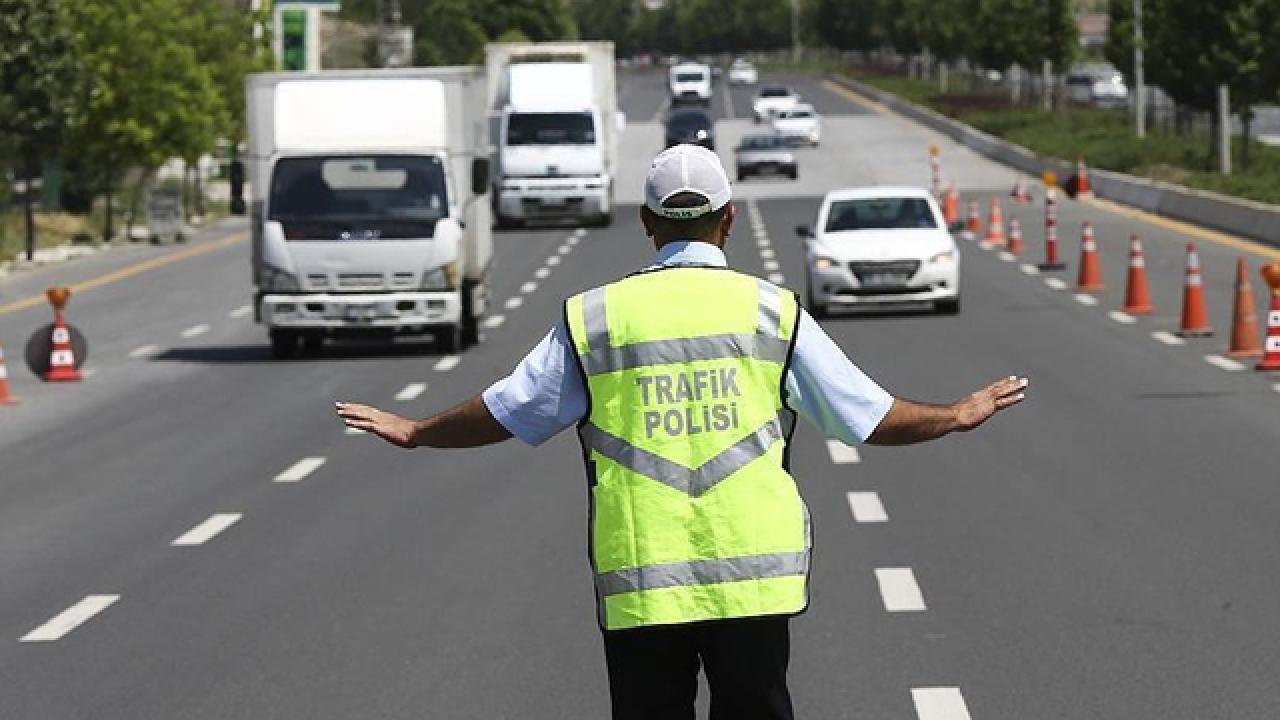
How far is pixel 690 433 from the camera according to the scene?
17.9 ft

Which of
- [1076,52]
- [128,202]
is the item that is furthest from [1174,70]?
[1076,52]

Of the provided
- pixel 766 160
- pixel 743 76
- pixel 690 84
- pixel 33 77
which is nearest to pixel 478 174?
pixel 33 77

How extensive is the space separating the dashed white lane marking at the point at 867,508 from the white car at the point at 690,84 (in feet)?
372

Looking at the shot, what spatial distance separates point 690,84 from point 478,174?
103 m

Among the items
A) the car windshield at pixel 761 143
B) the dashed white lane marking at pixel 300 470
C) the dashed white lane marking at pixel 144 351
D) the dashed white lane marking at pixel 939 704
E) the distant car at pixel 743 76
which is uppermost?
the dashed white lane marking at pixel 939 704

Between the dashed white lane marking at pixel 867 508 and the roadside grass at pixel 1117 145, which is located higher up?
the dashed white lane marking at pixel 867 508

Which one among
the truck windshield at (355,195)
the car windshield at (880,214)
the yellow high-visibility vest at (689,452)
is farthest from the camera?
the car windshield at (880,214)

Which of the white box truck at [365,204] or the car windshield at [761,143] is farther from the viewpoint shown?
the car windshield at [761,143]

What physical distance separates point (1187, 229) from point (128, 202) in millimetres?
28224

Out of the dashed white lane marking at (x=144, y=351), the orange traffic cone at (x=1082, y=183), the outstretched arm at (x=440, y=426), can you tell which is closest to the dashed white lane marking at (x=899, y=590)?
the outstretched arm at (x=440, y=426)

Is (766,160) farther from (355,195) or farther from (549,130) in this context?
(355,195)

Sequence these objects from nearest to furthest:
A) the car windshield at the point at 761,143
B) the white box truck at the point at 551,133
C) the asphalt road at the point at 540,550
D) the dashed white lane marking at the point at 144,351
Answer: the asphalt road at the point at 540,550, the dashed white lane marking at the point at 144,351, the white box truck at the point at 551,133, the car windshield at the point at 761,143

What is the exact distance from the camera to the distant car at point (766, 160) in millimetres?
75000

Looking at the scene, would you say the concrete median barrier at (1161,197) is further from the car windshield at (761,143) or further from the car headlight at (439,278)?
the car headlight at (439,278)
